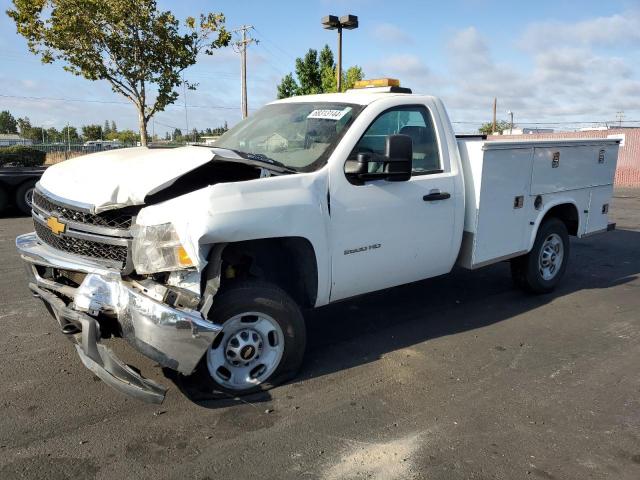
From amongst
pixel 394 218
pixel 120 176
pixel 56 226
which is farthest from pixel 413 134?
pixel 56 226

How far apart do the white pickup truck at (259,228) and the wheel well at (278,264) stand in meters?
0.01

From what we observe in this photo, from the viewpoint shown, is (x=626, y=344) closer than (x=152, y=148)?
No

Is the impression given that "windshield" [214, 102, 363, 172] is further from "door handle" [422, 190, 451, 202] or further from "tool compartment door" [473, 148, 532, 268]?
"tool compartment door" [473, 148, 532, 268]

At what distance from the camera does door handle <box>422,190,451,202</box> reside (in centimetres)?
460

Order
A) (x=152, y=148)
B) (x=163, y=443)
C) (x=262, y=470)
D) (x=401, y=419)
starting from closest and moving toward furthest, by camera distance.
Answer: (x=262, y=470)
(x=163, y=443)
(x=401, y=419)
(x=152, y=148)

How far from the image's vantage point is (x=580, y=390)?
399cm

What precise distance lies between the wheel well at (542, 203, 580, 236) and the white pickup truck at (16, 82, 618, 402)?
103 centimetres

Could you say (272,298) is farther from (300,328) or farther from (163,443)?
(163,443)

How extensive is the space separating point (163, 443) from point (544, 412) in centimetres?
244

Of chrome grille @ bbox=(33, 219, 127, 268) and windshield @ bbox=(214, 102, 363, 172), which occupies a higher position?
windshield @ bbox=(214, 102, 363, 172)

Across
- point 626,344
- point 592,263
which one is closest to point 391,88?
point 626,344

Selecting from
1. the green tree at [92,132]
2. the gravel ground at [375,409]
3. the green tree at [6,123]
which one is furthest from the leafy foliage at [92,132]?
the gravel ground at [375,409]

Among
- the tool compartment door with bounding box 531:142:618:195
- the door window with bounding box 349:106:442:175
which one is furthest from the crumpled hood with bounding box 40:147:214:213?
the tool compartment door with bounding box 531:142:618:195

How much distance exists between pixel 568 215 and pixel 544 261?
678mm
